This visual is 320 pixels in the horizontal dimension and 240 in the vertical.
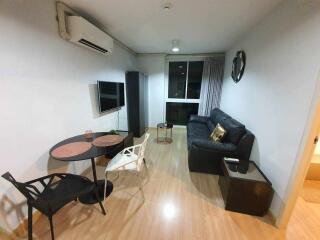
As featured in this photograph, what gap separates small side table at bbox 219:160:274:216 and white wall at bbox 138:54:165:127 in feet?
11.2

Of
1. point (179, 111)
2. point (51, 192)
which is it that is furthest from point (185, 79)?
point (51, 192)

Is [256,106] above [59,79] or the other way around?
the other way around

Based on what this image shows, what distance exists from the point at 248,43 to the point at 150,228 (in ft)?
10.2

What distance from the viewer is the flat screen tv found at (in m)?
2.60

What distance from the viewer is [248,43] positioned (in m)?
2.57

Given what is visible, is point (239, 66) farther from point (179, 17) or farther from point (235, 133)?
point (179, 17)

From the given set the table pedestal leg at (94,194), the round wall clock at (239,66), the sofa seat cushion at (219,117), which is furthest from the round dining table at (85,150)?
the round wall clock at (239,66)

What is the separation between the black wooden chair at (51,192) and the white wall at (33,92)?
256mm

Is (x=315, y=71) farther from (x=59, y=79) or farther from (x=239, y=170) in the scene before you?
(x=59, y=79)

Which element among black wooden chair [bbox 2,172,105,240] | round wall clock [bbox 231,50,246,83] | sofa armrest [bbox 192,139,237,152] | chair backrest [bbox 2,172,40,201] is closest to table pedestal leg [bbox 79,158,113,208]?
black wooden chair [bbox 2,172,105,240]

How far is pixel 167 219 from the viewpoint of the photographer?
5.49 feet

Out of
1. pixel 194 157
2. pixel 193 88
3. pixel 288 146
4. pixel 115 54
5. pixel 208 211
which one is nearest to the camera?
pixel 288 146

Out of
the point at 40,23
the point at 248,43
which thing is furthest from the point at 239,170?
the point at 40,23

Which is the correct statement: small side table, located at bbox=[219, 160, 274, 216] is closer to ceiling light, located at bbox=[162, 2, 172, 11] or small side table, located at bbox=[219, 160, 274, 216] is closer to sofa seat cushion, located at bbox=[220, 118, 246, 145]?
sofa seat cushion, located at bbox=[220, 118, 246, 145]
